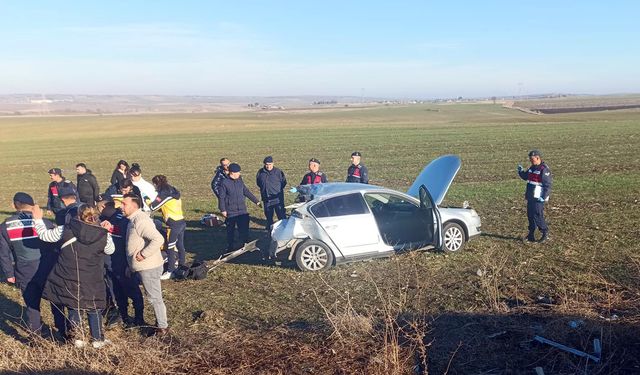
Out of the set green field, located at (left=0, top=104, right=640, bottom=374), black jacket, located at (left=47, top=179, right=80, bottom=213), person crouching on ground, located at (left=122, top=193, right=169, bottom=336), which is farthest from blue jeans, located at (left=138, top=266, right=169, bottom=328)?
black jacket, located at (left=47, top=179, right=80, bottom=213)

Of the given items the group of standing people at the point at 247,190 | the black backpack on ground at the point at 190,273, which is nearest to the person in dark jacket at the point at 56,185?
the group of standing people at the point at 247,190

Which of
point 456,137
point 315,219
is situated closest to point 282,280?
point 315,219

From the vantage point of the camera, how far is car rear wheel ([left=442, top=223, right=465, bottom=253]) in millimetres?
9438

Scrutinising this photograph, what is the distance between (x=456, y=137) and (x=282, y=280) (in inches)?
1229

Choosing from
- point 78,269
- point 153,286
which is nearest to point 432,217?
A: point 153,286

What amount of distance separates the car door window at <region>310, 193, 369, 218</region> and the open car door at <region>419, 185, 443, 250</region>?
1.01 m

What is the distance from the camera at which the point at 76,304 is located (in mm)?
5652

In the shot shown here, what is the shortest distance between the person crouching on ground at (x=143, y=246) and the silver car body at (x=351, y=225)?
9.69 ft

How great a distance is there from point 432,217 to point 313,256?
2.13 metres

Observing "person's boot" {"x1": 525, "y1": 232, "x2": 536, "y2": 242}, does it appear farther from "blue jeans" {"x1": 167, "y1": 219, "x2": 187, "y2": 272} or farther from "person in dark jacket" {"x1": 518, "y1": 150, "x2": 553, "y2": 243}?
"blue jeans" {"x1": 167, "y1": 219, "x2": 187, "y2": 272}

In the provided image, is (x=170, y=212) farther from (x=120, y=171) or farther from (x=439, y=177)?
(x=439, y=177)

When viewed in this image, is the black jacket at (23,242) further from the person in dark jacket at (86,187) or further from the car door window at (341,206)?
the person in dark jacket at (86,187)

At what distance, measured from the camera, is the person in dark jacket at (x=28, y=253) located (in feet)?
20.6

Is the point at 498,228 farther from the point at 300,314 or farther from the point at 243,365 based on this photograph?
the point at 243,365
